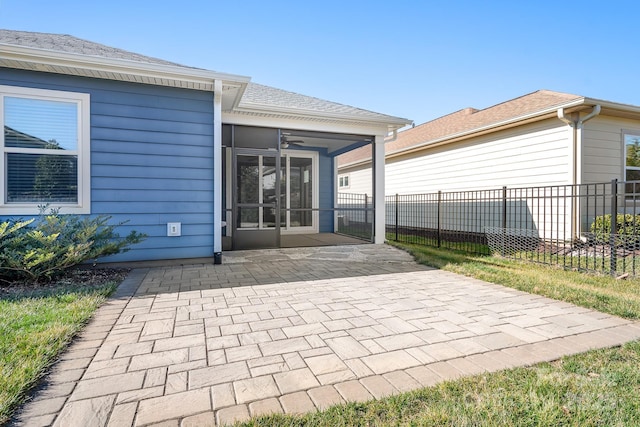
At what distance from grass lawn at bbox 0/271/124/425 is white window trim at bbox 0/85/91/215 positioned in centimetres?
114

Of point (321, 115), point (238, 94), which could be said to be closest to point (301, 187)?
point (321, 115)

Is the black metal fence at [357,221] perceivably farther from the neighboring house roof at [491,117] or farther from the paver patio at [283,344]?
the paver patio at [283,344]

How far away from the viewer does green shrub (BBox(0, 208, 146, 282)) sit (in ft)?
12.5

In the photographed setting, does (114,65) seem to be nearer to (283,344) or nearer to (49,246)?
(49,246)

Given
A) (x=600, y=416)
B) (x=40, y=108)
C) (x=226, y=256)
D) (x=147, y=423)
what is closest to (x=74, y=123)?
(x=40, y=108)

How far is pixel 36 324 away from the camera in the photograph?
260 cm

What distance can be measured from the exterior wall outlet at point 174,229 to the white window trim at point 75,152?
3.60ft

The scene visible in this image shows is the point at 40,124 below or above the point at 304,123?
below

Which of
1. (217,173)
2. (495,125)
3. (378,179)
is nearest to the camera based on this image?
(217,173)

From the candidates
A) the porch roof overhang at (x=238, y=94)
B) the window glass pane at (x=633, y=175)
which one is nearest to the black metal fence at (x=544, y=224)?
the window glass pane at (x=633, y=175)

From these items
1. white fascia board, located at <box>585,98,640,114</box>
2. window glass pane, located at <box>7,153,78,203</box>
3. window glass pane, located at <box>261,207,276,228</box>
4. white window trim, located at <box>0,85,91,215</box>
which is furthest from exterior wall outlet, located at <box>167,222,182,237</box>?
white fascia board, located at <box>585,98,640,114</box>

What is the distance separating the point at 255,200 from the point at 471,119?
7.19m

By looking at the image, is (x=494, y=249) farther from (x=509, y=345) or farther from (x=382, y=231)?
(x=509, y=345)

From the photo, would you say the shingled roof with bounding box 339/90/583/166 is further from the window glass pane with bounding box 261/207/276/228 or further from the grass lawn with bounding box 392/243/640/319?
the window glass pane with bounding box 261/207/276/228
